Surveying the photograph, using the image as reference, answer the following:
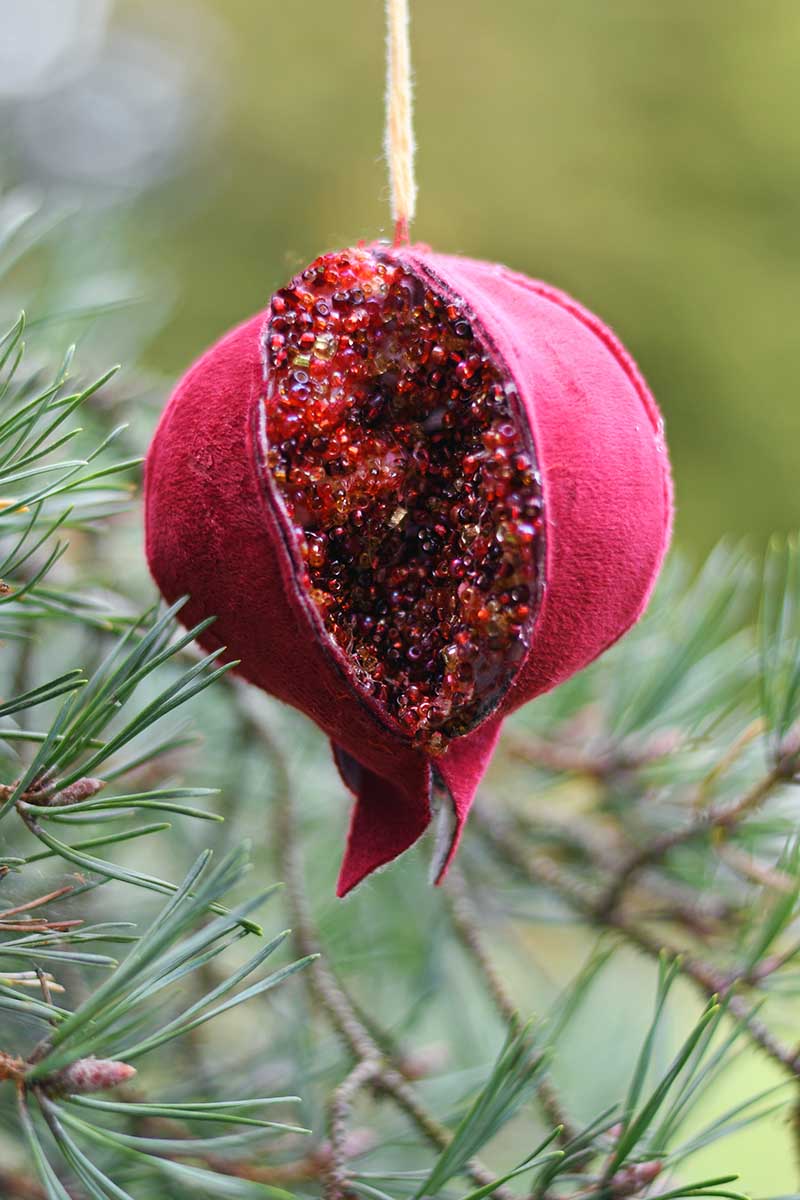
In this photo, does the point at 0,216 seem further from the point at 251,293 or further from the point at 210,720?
the point at 251,293

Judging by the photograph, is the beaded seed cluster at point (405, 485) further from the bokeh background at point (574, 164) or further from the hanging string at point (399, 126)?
the bokeh background at point (574, 164)

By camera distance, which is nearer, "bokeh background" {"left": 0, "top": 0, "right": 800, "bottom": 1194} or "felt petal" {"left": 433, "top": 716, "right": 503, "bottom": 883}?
"felt petal" {"left": 433, "top": 716, "right": 503, "bottom": 883}

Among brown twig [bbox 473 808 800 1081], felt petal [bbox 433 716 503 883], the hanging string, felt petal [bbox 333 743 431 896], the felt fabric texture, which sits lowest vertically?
brown twig [bbox 473 808 800 1081]

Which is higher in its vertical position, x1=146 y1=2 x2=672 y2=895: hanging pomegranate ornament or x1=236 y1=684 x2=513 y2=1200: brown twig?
x1=146 y1=2 x2=672 y2=895: hanging pomegranate ornament

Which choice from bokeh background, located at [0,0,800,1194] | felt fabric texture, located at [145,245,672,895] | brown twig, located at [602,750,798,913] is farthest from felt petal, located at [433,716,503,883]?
bokeh background, located at [0,0,800,1194]

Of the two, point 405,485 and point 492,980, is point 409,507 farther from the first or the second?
point 492,980

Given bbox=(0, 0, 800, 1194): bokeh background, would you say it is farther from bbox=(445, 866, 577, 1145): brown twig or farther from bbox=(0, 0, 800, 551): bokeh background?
bbox=(445, 866, 577, 1145): brown twig
